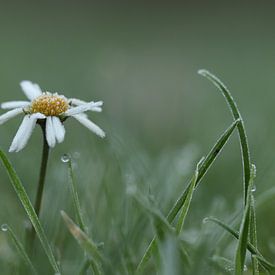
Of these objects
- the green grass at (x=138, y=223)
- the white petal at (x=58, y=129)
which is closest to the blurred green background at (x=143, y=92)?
the green grass at (x=138, y=223)

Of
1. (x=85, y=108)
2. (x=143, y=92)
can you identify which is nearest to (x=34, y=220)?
(x=85, y=108)

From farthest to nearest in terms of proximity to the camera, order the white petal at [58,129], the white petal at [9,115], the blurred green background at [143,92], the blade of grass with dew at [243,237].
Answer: the blurred green background at [143,92], the white petal at [9,115], the white petal at [58,129], the blade of grass with dew at [243,237]

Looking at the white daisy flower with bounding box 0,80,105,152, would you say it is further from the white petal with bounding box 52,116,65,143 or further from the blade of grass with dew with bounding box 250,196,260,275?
the blade of grass with dew with bounding box 250,196,260,275

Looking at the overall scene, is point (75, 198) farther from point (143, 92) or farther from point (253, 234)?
point (143, 92)

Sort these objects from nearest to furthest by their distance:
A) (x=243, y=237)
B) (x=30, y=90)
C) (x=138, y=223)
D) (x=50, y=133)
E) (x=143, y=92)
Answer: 1. (x=243, y=237)
2. (x=50, y=133)
3. (x=138, y=223)
4. (x=30, y=90)
5. (x=143, y=92)

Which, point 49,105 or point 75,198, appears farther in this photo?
point 49,105

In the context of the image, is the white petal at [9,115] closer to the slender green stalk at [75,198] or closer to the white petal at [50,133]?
the white petal at [50,133]

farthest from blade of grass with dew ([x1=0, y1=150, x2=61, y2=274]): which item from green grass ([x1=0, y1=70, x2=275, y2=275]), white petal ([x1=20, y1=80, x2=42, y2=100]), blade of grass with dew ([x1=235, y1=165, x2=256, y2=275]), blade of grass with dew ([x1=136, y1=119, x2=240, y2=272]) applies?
white petal ([x1=20, y1=80, x2=42, y2=100])

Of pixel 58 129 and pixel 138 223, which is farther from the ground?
pixel 58 129
